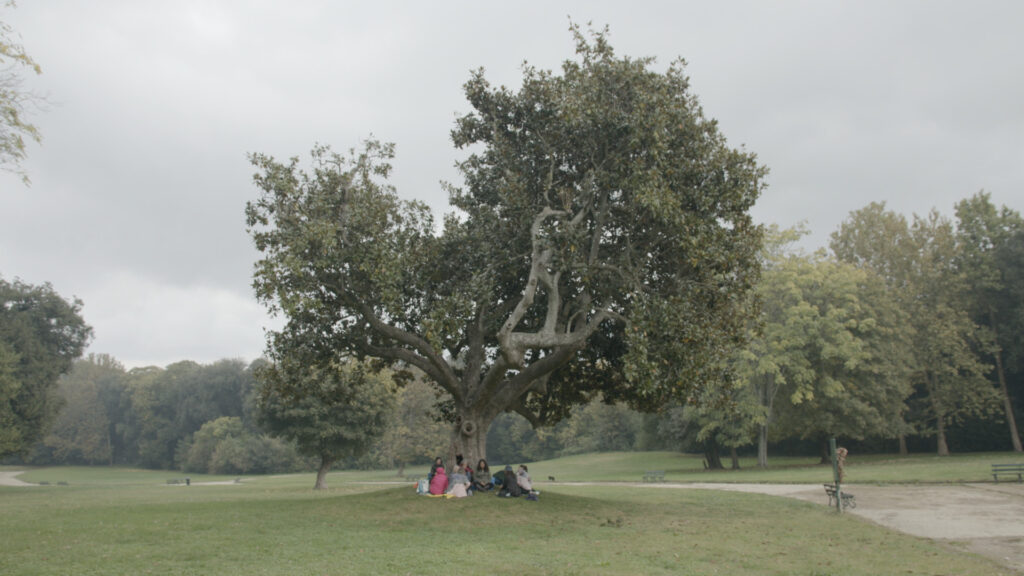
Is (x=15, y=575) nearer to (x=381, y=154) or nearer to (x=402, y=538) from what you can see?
(x=402, y=538)

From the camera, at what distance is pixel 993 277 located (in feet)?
152

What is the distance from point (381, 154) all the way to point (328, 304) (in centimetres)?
513

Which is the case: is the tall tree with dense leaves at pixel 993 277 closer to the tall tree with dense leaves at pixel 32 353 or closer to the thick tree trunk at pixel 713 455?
the thick tree trunk at pixel 713 455

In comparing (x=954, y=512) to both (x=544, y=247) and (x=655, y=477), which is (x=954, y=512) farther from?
(x=655, y=477)

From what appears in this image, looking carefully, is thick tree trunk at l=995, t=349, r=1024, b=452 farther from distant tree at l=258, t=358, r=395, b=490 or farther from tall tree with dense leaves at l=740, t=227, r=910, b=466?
distant tree at l=258, t=358, r=395, b=490

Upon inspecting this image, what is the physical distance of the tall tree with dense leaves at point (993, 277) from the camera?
46.2 metres

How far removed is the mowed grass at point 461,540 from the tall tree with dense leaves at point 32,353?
24392 millimetres

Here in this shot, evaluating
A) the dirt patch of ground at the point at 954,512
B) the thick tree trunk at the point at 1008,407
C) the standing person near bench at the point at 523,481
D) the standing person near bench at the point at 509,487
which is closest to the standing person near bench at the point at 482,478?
the standing person near bench at the point at 509,487

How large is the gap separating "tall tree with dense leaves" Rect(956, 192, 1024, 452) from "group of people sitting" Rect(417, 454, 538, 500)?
43.5 meters

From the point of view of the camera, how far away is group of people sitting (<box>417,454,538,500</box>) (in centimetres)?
1853

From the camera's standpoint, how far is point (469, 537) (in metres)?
13.7

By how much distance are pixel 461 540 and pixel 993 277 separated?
5018 centimetres

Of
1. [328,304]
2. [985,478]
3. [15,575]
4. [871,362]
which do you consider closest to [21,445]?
[328,304]

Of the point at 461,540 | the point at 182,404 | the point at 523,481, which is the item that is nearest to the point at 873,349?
the point at 523,481
